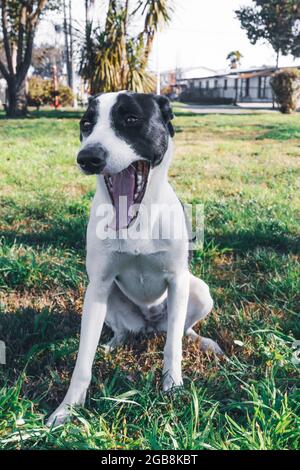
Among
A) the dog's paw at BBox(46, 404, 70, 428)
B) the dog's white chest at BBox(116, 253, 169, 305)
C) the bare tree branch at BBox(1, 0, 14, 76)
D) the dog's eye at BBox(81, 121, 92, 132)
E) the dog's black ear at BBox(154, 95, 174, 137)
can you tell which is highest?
the bare tree branch at BBox(1, 0, 14, 76)

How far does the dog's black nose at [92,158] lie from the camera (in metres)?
1.86

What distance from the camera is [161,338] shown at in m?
2.56

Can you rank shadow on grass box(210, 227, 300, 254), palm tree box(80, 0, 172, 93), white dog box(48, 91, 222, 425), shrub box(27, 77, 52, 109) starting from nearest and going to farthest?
white dog box(48, 91, 222, 425)
shadow on grass box(210, 227, 300, 254)
palm tree box(80, 0, 172, 93)
shrub box(27, 77, 52, 109)

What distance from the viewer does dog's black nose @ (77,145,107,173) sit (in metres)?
1.86

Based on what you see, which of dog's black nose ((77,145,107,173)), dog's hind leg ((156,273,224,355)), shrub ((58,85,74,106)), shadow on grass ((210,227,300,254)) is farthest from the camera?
shrub ((58,85,74,106))

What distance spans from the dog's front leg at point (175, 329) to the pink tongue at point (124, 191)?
0.38 metres

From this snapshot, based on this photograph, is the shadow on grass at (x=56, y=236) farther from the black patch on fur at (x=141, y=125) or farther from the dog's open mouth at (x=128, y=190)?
the black patch on fur at (x=141, y=125)

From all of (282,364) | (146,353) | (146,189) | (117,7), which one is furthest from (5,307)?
(117,7)

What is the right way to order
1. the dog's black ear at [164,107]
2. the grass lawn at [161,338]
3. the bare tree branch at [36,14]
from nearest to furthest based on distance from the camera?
the grass lawn at [161,338] < the dog's black ear at [164,107] < the bare tree branch at [36,14]

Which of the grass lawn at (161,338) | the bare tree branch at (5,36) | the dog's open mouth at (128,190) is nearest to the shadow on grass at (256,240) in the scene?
the grass lawn at (161,338)

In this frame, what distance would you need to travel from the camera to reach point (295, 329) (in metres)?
2.53

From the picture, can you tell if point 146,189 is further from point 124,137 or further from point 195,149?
point 195,149

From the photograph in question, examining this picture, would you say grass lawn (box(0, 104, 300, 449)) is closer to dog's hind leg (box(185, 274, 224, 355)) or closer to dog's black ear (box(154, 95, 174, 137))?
dog's hind leg (box(185, 274, 224, 355))

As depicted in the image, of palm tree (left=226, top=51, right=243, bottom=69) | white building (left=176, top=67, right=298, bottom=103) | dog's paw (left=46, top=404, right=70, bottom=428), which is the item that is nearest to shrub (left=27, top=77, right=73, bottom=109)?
white building (left=176, top=67, right=298, bottom=103)
